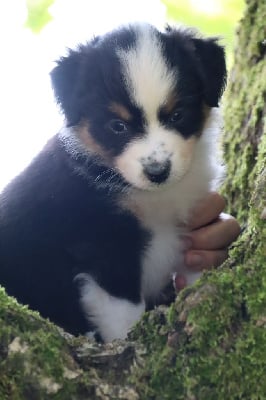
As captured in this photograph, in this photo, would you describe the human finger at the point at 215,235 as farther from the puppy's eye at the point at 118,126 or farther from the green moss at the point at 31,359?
the green moss at the point at 31,359

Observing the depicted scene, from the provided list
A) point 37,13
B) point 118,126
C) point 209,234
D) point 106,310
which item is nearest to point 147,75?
point 118,126

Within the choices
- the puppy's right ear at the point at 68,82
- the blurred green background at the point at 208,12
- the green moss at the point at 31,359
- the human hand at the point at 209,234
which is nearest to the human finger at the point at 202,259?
the human hand at the point at 209,234

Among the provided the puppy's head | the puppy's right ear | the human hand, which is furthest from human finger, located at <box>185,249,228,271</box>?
the puppy's right ear

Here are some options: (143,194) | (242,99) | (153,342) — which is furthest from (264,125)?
(153,342)

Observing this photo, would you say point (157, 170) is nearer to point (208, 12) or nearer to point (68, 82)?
point (68, 82)

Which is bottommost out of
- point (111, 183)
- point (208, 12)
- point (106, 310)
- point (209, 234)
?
point (106, 310)

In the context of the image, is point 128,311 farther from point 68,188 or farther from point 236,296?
point 236,296
